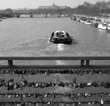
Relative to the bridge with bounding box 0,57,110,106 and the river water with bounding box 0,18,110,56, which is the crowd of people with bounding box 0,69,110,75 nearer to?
the bridge with bounding box 0,57,110,106

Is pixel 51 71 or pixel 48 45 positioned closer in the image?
pixel 51 71

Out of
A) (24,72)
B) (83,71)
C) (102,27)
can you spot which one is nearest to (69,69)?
(83,71)

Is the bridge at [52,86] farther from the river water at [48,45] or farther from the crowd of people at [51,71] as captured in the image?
the river water at [48,45]

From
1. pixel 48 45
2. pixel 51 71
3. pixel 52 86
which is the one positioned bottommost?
pixel 48 45

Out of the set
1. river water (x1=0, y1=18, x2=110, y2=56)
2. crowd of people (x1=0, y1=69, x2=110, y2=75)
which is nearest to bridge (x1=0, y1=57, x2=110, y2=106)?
crowd of people (x1=0, y1=69, x2=110, y2=75)

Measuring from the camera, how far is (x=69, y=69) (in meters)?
6.16

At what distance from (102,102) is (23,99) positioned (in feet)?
7.68

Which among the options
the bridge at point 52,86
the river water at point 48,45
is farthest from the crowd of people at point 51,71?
the river water at point 48,45

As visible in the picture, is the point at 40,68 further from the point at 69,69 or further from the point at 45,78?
the point at 45,78

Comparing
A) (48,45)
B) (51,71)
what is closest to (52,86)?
(51,71)

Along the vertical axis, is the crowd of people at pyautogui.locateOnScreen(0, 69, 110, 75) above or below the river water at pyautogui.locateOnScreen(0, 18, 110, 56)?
above

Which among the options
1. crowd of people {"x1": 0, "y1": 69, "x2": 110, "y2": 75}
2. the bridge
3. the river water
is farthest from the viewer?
the river water

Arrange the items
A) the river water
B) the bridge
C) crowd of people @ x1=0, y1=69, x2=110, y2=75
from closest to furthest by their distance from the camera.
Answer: the bridge
crowd of people @ x1=0, y1=69, x2=110, y2=75
the river water

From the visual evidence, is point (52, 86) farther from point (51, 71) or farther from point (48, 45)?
point (48, 45)
